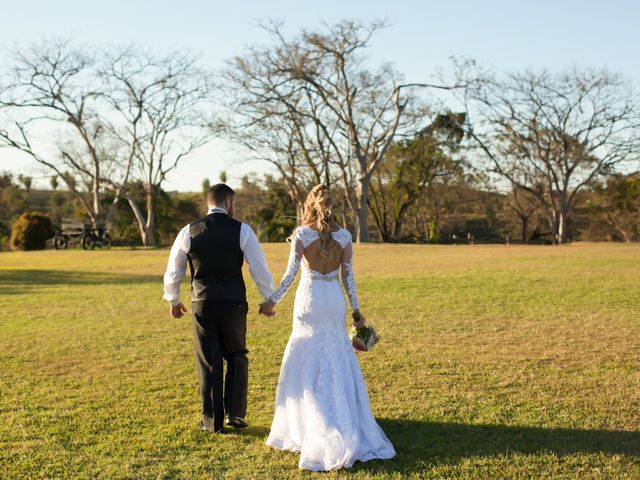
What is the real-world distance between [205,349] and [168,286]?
0.58 meters

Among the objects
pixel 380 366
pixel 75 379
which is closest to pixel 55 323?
pixel 75 379

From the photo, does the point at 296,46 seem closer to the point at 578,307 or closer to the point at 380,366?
the point at 578,307

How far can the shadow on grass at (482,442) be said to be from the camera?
18.2ft

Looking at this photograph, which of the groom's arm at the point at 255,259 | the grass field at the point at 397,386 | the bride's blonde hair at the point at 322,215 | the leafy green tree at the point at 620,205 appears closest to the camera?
the grass field at the point at 397,386

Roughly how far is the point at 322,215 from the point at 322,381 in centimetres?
120

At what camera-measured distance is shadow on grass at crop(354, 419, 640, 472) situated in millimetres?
5559

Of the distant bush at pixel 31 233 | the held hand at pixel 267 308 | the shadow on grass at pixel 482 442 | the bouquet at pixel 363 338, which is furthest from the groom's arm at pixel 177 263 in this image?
the distant bush at pixel 31 233

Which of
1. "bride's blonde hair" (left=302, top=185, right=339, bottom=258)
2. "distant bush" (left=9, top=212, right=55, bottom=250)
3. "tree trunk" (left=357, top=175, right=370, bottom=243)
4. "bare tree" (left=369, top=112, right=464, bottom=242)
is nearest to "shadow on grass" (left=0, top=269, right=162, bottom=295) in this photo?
"bride's blonde hair" (left=302, top=185, right=339, bottom=258)

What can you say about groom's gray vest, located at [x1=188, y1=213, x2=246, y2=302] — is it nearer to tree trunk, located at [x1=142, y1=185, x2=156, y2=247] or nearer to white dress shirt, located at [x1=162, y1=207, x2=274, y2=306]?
white dress shirt, located at [x1=162, y1=207, x2=274, y2=306]

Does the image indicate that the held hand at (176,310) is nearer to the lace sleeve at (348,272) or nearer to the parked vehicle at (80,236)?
the lace sleeve at (348,272)

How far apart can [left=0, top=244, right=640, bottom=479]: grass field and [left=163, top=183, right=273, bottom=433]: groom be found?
330 mm

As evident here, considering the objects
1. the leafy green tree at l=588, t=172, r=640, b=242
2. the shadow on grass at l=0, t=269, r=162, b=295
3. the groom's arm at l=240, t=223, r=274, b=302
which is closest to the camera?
the groom's arm at l=240, t=223, r=274, b=302

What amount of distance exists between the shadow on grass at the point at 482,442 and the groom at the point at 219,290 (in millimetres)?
1309

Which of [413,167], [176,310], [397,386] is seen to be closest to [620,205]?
[413,167]
